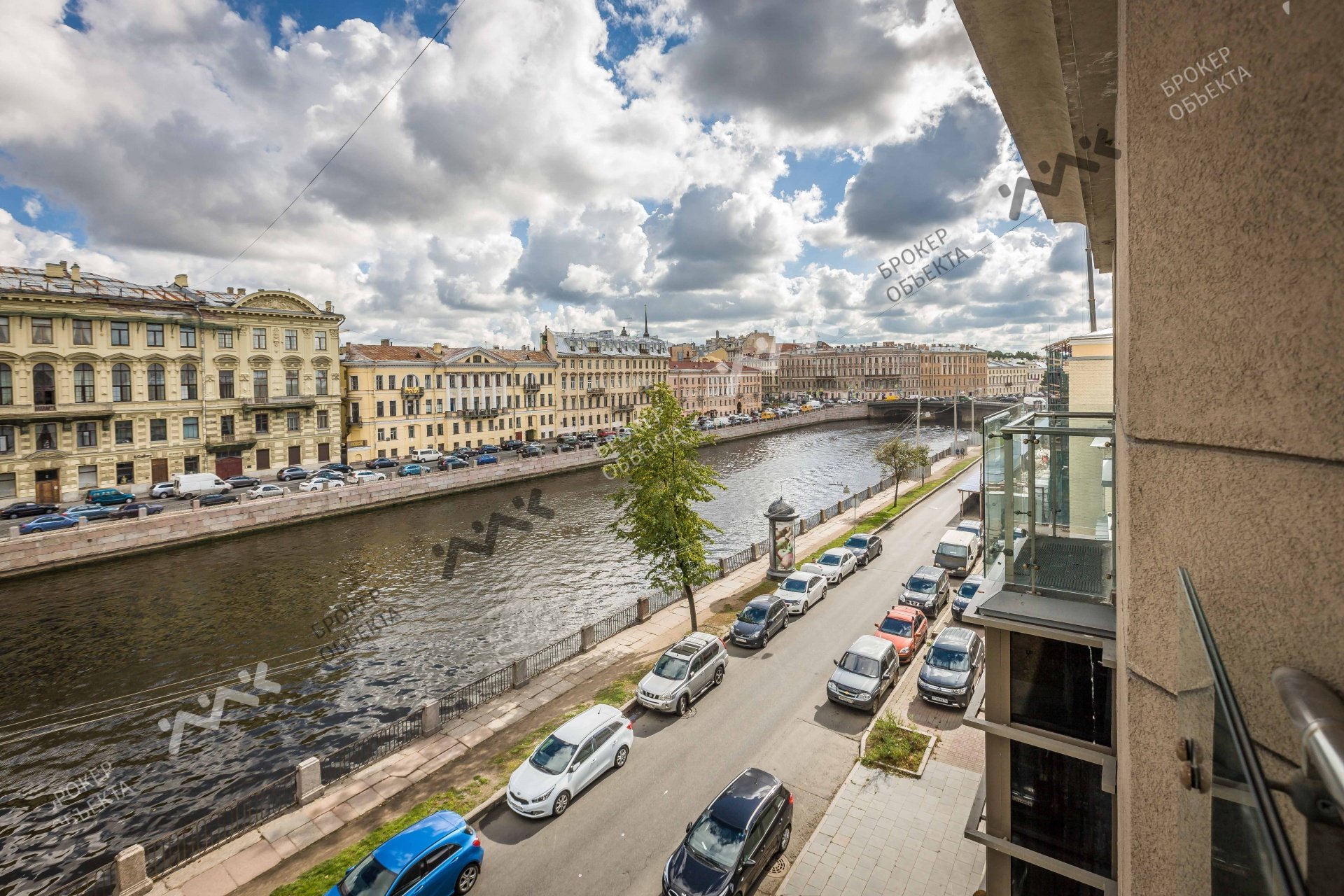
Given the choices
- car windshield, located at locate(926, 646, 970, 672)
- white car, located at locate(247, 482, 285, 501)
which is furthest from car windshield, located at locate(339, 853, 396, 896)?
white car, located at locate(247, 482, 285, 501)

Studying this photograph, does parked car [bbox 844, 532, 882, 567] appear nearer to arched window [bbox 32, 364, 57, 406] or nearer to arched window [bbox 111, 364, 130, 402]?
arched window [bbox 111, 364, 130, 402]

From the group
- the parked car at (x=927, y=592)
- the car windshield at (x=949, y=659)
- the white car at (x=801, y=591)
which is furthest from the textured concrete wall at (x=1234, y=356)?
the parked car at (x=927, y=592)

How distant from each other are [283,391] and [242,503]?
1624 centimetres

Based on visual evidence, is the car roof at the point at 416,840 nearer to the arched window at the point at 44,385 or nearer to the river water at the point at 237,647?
the river water at the point at 237,647

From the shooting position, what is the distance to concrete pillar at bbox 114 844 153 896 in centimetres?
959

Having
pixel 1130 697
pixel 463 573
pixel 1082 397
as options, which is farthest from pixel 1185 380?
pixel 463 573

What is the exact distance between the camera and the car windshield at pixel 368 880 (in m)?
9.00

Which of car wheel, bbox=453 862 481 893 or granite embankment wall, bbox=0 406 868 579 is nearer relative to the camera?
car wheel, bbox=453 862 481 893

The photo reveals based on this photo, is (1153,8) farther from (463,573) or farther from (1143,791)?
(463,573)

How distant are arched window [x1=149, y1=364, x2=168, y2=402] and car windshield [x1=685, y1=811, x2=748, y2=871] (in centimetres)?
4717

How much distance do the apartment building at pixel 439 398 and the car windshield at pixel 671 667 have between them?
45312 mm

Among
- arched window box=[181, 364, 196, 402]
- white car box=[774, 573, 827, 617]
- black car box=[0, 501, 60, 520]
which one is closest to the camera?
white car box=[774, 573, 827, 617]

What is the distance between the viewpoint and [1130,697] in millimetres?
3451

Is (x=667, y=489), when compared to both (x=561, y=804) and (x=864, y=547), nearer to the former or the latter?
(x=561, y=804)
